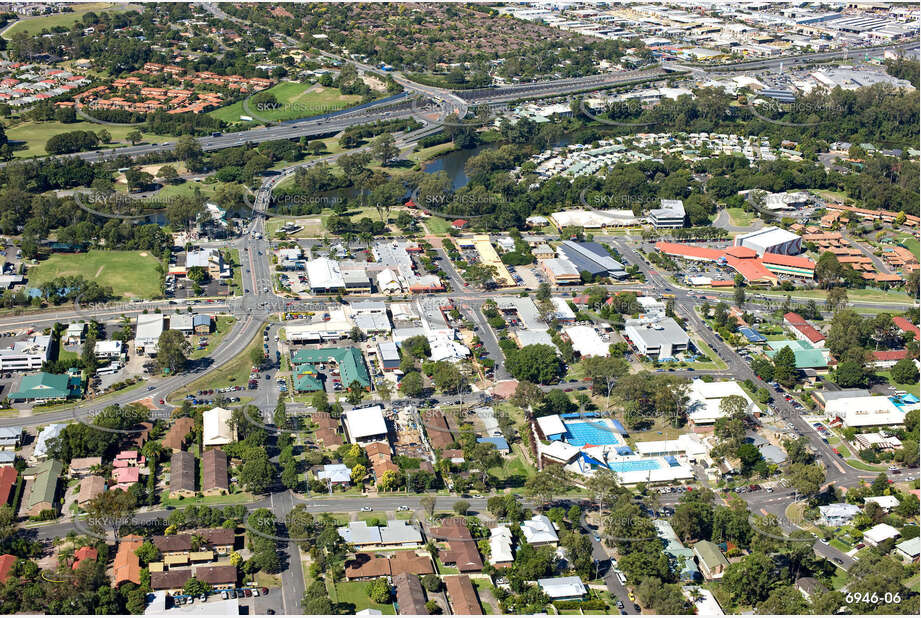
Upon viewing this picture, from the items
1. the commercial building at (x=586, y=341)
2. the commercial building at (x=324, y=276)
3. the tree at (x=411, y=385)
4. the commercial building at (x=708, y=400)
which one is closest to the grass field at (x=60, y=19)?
the commercial building at (x=324, y=276)

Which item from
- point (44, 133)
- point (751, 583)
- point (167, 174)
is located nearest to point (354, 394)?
point (751, 583)

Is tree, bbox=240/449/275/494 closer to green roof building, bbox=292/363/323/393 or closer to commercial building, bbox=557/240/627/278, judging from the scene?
green roof building, bbox=292/363/323/393

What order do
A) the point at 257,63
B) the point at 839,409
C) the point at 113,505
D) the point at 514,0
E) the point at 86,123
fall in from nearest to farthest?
the point at 113,505 → the point at 839,409 → the point at 86,123 → the point at 257,63 → the point at 514,0

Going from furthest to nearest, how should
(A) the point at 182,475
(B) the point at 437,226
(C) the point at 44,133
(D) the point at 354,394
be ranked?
(C) the point at 44,133 < (B) the point at 437,226 < (D) the point at 354,394 < (A) the point at 182,475

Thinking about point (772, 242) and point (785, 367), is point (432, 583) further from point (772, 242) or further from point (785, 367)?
point (772, 242)

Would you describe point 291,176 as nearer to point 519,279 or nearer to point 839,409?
point 519,279

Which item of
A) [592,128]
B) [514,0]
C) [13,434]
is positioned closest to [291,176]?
[592,128]
